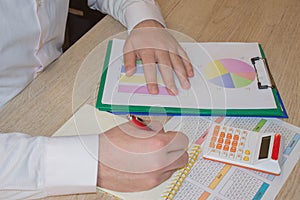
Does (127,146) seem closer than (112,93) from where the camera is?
Yes

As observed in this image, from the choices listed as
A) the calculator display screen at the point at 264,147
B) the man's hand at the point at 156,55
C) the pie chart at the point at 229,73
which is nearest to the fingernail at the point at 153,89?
→ the man's hand at the point at 156,55

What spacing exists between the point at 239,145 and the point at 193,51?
0.28 metres

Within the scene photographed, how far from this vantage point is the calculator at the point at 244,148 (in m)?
0.70

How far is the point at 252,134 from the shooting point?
2.47ft

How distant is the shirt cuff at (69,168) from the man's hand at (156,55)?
212 mm

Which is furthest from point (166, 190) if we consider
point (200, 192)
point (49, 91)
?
point (49, 91)

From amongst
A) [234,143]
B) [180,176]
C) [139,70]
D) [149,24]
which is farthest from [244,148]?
[149,24]

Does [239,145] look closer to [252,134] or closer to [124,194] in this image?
[252,134]

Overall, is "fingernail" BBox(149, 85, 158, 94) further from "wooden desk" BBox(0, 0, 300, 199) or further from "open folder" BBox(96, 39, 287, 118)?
"wooden desk" BBox(0, 0, 300, 199)

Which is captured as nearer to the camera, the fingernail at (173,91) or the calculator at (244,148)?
the calculator at (244,148)

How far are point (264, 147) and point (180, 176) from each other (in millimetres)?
154

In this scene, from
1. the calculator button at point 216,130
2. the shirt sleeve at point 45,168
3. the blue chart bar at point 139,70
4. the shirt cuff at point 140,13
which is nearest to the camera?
the shirt sleeve at point 45,168

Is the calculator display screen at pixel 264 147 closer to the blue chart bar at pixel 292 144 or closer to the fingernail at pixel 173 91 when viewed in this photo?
the blue chart bar at pixel 292 144

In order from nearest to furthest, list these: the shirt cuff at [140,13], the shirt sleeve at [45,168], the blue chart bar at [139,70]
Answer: the shirt sleeve at [45,168] < the blue chart bar at [139,70] < the shirt cuff at [140,13]
